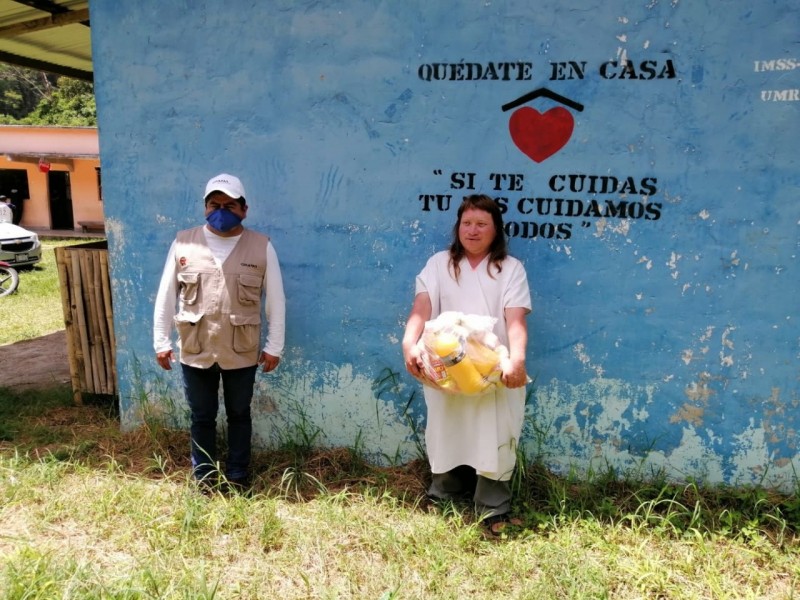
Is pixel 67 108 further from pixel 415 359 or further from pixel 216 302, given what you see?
pixel 415 359

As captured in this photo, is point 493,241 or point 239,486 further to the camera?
point 239,486

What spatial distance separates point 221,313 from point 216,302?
6cm

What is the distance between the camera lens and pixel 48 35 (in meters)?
6.14

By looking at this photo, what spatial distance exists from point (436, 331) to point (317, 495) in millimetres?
1280

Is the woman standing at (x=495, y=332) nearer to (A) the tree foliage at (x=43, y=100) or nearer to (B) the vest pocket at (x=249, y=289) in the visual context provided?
(B) the vest pocket at (x=249, y=289)

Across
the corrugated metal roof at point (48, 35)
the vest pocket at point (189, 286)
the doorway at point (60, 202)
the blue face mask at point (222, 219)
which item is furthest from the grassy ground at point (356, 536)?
the doorway at point (60, 202)

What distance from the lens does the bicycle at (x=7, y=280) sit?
29.9 ft

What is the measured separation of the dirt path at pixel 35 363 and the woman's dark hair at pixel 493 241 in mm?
3834

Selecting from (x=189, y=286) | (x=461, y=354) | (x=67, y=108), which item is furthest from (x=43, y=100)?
(x=461, y=354)

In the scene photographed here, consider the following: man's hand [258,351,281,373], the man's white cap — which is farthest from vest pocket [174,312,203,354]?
the man's white cap

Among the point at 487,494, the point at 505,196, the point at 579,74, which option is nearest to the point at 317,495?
the point at 487,494

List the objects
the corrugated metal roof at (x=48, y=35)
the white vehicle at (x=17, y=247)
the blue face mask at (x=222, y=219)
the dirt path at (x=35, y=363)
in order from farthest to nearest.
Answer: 1. the white vehicle at (x=17, y=247)
2. the dirt path at (x=35, y=363)
3. the corrugated metal roof at (x=48, y=35)
4. the blue face mask at (x=222, y=219)

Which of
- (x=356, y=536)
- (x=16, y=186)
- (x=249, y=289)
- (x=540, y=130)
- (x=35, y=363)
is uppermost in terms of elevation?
(x=16, y=186)

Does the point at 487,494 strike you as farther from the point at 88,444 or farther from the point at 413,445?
the point at 88,444
